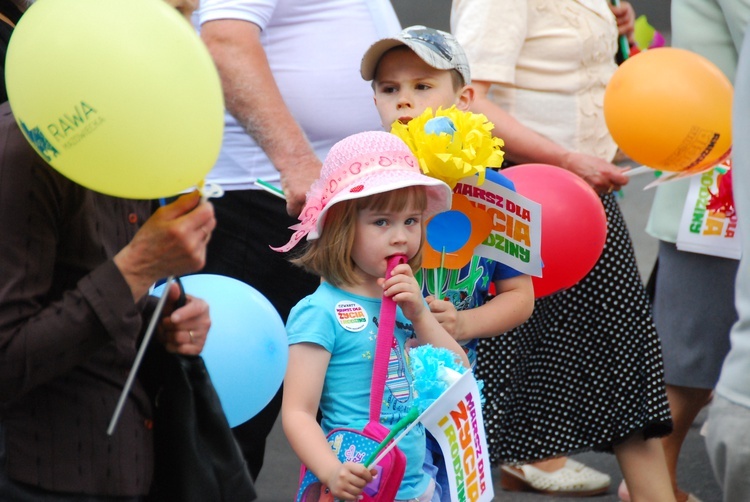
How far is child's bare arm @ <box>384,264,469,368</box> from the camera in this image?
2473 millimetres

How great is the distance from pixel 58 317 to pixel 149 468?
0.35m

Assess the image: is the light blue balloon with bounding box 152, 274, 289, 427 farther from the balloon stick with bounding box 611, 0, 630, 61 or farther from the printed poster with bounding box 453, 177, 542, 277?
the balloon stick with bounding box 611, 0, 630, 61

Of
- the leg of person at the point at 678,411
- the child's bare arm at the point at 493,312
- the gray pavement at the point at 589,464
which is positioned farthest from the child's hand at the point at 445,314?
the gray pavement at the point at 589,464

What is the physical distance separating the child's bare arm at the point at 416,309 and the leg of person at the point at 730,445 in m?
0.54

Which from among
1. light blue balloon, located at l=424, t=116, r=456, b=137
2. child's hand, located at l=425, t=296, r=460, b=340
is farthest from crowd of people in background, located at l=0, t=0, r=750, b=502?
light blue balloon, located at l=424, t=116, r=456, b=137

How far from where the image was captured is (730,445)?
7.65ft

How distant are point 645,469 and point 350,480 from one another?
180cm

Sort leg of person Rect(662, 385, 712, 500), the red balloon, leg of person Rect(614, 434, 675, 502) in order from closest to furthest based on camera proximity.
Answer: the red balloon < leg of person Rect(614, 434, 675, 502) < leg of person Rect(662, 385, 712, 500)

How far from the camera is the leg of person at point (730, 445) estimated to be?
91.0 inches

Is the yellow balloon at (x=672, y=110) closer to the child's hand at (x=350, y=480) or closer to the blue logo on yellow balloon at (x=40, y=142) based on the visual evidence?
the child's hand at (x=350, y=480)

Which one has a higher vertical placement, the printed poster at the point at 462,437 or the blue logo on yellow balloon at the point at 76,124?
the blue logo on yellow balloon at the point at 76,124

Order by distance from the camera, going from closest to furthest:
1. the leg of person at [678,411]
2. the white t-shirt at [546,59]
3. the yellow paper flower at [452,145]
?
the yellow paper flower at [452,145], the white t-shirt at [546,59], the leg of person at [678,411]

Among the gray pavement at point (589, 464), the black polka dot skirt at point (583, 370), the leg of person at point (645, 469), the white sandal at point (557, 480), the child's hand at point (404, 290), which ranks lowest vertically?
the gray pavement at point (589, 464)

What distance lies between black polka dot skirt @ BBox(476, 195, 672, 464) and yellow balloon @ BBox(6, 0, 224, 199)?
2.17 metres
